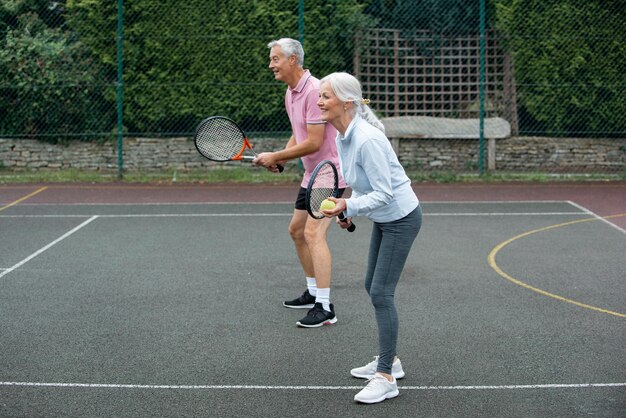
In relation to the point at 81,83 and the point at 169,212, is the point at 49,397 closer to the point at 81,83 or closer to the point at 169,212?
the point at 169,212

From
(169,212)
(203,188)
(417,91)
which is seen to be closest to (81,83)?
(203,188)

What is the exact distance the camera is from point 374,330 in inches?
283

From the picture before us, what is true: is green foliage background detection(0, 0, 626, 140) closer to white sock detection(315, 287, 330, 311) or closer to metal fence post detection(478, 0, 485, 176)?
metal fence post detection(478, 0, 485, 176)

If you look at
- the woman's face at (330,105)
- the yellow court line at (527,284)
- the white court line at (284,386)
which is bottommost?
the white court line at (284,386)

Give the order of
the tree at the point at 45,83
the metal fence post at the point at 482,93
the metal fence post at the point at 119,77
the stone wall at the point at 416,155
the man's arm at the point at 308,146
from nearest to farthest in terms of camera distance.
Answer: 1. the man's arm at the point at 308,146
2. the metal fence post at the point at 119,77
3. the metal fence post at the point at 482,93
4. the tree at the point at 45,83
5. the stone wall at the point at 416,155

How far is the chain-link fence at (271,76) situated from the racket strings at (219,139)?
8609 millimetres

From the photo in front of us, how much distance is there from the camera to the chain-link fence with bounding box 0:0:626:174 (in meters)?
16.2

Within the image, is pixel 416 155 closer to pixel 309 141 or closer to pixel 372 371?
pixel 309 141

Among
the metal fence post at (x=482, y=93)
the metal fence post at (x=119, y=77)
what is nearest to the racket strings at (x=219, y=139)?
the metal fence post at (x=119, y=77)

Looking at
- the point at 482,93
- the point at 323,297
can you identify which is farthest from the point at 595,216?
the point at 323,297

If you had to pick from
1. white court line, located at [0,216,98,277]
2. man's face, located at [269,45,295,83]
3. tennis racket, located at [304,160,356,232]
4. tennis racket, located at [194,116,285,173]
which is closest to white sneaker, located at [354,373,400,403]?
tennis racket, located at [304,160,356,232]

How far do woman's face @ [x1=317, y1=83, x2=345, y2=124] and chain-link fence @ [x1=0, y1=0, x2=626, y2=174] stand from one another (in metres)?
10.5

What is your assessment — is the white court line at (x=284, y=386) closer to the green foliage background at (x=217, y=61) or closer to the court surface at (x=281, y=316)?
the court surface at (x=281, y=316)

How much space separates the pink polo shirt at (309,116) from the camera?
725cm
